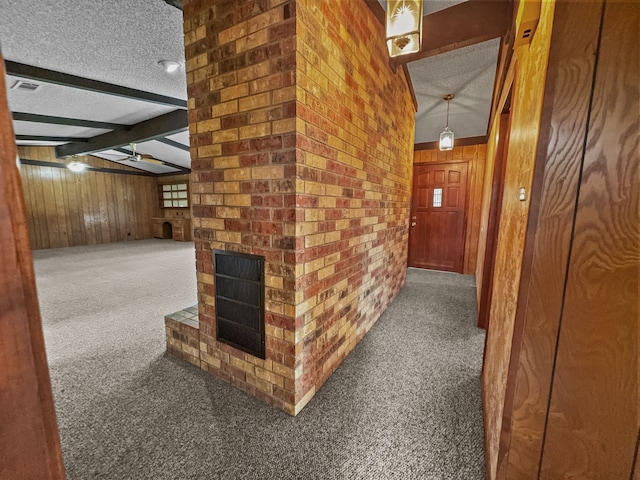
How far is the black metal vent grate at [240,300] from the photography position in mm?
1564

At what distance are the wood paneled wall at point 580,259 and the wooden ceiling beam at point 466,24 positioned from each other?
4.67 ft

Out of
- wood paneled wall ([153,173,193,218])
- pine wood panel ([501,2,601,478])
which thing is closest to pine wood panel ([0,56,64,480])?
pine wood panel ([501,2,601,478])

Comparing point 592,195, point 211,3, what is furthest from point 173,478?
point 211,3

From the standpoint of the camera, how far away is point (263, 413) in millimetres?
1529

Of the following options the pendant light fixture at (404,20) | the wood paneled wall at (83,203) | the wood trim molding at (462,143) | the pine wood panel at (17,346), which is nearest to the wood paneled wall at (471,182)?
the wood trim molding at (462,143)

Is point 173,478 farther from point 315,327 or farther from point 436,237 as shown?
point 436,237

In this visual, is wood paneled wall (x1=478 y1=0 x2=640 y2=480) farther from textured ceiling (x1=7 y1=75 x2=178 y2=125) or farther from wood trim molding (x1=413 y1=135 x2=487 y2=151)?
textured ceiling (x1=7 y1=75 x2=178 y2=125)

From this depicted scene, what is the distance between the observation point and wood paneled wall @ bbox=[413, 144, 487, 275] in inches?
176

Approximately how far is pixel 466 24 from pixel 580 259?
2.11 m

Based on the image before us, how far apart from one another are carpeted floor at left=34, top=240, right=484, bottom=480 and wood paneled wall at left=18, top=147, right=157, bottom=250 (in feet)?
22.3

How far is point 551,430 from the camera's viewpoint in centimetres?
88

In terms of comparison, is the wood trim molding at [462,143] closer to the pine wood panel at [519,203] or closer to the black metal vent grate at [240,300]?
the pine wood panel at [519,203]

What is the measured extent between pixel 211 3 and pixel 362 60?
0.99 m

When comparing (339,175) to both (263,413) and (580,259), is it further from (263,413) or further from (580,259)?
(263,413)
